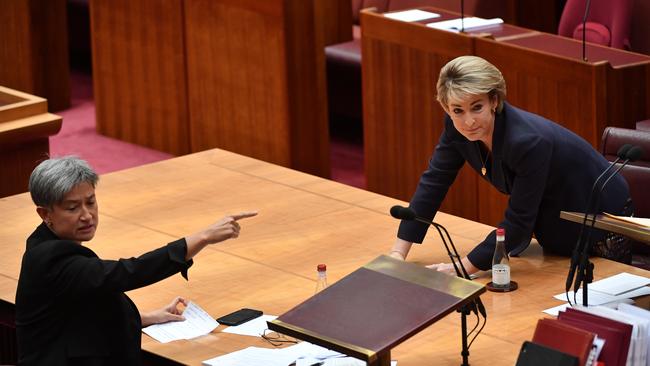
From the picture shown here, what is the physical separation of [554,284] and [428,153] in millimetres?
2451

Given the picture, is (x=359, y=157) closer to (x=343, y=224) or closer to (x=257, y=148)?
(x=257, y=148)

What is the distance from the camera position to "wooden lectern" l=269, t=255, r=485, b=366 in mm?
3402

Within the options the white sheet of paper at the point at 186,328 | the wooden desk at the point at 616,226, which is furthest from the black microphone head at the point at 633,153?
the white sheet of paper at the point at 186,328

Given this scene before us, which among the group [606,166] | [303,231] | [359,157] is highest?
[606,166]

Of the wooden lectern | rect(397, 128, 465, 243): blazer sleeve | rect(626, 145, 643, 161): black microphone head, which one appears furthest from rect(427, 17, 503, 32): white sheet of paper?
the wooden lectern

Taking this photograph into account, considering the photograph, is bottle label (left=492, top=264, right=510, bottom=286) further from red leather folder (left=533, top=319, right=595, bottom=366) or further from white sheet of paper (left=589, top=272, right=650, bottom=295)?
red leather folder (left=533, top=319, right=595, bottom=366)

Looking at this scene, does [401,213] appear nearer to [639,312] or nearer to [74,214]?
[639,312]

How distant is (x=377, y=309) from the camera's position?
3.55m

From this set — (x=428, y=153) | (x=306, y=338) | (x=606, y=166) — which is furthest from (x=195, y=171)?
(x=306, y=338)

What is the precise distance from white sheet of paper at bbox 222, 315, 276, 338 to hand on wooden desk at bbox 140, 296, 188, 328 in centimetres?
18

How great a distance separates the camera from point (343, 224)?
16.9ft

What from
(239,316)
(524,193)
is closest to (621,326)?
(524,193)

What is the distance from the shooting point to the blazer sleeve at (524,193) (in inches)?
→ 172

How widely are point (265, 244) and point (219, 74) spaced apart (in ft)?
9.88
